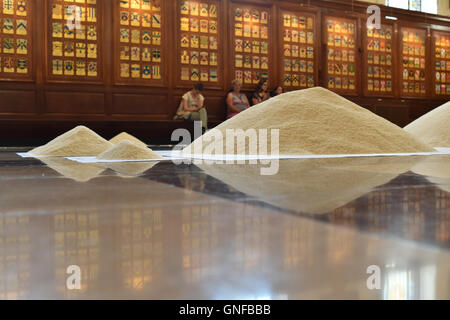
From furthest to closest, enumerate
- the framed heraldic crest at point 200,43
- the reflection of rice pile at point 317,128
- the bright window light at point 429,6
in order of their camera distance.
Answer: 1. the bright window light at point 429,6
2. the framed heraldic crest at point 200,43
3. the reflection of rice pile at point 317,128

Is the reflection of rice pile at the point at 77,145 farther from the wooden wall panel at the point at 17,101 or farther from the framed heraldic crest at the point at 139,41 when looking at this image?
the framed heraldic crest at the point at 139,41

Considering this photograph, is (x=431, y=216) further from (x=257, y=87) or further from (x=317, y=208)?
(x=257, y=87)

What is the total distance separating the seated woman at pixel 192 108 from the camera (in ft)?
25.6

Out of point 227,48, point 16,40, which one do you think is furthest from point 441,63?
point 16,40

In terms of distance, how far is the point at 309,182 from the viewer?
71.6 inches

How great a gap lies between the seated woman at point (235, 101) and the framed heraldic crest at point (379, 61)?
3.01 meters

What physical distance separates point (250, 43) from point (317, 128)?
4.88 meters

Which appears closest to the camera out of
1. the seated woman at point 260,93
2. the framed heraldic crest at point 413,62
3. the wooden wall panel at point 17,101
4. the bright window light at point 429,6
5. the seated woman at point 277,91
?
the wooden wall panel at point 17,101

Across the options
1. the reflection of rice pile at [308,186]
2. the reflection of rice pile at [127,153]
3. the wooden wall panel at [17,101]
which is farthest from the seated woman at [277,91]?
the reflection of rice pile at [308,186]

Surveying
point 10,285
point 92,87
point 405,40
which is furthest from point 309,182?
point 405,40

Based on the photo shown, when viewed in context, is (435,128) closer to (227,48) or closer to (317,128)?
(317,128)

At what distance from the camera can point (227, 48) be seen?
8.51 meters

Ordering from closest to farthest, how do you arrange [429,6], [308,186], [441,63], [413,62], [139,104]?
[308,186], [139,104], [413,62], [441,63], [429,6]

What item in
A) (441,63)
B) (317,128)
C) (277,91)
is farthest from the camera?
(441,63)
